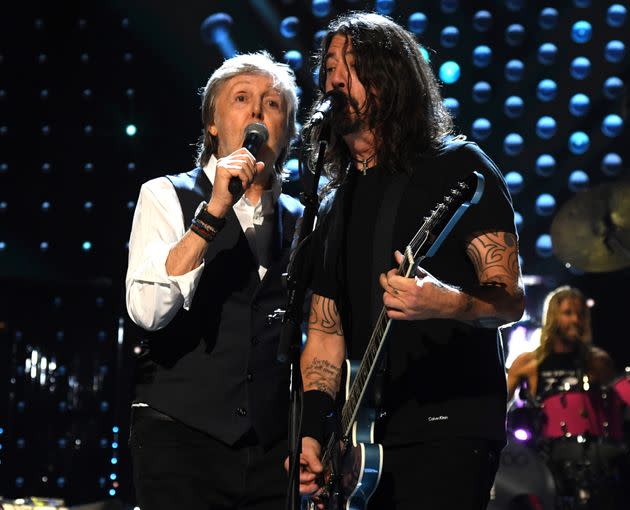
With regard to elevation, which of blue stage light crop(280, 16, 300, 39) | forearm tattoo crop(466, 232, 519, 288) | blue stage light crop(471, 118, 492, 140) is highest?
blue stage light crop(280, 16, 300, 39)

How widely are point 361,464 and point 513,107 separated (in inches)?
167

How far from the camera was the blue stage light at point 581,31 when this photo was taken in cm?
595

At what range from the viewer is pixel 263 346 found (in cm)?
275

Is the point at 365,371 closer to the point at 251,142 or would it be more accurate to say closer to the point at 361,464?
the point at 361,464

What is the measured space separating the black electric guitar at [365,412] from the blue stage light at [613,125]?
13.7ft

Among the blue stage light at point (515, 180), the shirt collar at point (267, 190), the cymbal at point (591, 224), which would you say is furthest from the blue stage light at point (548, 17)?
the shirt collar at point (267, 190)

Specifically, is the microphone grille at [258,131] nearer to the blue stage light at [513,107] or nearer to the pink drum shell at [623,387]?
the blue stage light at [513,107]

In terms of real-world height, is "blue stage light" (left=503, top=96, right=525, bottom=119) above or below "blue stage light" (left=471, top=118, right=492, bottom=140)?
above

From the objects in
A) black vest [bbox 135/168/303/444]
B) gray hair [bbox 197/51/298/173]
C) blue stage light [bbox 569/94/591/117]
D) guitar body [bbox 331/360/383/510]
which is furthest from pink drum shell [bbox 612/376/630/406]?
guitar body [bbox 331/360/383/510]

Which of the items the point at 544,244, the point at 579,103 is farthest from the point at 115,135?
the point at 579,103

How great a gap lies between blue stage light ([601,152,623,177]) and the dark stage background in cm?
1

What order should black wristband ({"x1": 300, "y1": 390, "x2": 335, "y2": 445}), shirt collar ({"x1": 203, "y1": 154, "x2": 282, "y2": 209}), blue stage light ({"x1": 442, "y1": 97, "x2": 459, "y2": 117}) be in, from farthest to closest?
1. blue stage light ({"x1": 442, "y1": 97, "x2": 459, "y2": 117})
2. shirt collar ({"x1": 203, "y1": 154, "x2": 282, "y2": 209})
3. black wristband ({"x1": 300, "y1": 390, "x2": 335, "y2": 445})

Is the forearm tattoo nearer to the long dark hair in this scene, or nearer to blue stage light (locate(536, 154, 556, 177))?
the long dark hair

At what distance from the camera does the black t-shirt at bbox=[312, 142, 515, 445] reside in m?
2.21
